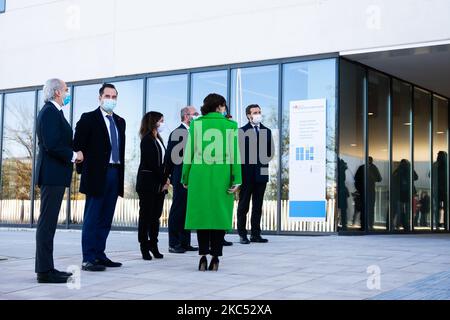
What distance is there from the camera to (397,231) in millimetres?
14047

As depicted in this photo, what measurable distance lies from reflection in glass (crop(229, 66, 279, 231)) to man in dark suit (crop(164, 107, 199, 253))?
436 centimetres

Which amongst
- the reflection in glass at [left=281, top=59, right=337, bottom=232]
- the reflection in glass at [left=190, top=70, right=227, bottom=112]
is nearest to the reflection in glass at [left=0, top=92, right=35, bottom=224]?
the reflection in glass at [left=190, top=70, right=227, bottom=112]

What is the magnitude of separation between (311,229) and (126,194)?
4815 millimetres

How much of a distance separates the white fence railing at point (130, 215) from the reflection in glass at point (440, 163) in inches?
207

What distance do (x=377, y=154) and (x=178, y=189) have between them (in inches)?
249

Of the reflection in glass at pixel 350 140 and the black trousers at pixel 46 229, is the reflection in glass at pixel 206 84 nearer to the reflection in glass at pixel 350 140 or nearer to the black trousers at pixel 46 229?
the reflection in glass at pixel 350 140

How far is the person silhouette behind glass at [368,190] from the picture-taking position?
12484 mm

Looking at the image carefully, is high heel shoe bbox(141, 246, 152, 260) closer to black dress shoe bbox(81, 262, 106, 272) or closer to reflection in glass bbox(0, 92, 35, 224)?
black dress shoe bbox(81, 262, 106, 272)

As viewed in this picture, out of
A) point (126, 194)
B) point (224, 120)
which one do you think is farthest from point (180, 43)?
point (224, 120)

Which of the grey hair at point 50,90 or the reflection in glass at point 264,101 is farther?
the reflection in glass at point 264,101

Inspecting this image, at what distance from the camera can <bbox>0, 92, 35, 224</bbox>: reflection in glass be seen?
16.4 m

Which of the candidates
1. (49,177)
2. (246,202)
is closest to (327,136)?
(246,202)

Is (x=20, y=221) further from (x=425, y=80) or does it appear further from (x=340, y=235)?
(x=425, y=80)

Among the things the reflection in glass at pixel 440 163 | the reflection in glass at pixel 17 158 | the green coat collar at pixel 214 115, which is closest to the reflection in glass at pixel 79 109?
the reflection in glass at pixel 17 158
